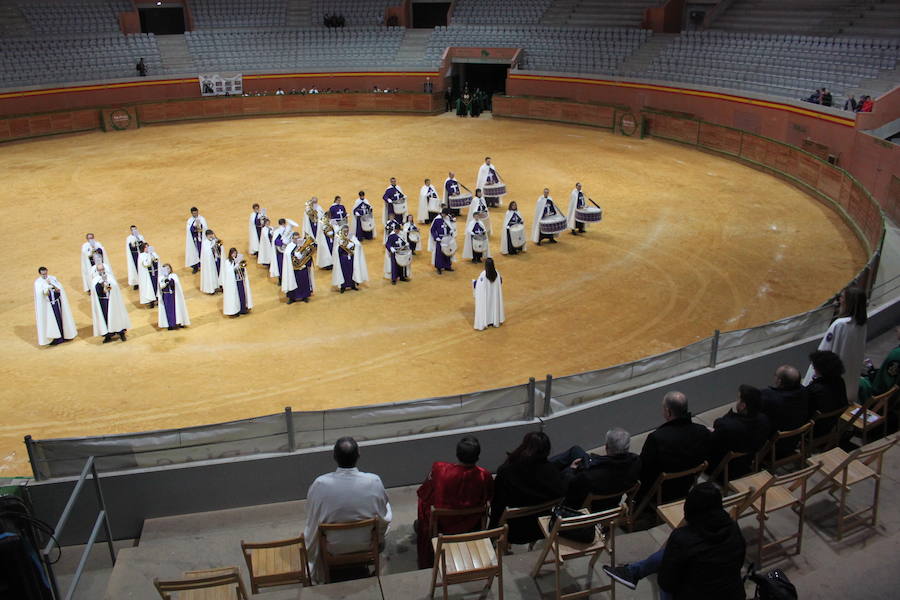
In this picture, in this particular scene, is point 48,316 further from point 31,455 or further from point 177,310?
point 31,455

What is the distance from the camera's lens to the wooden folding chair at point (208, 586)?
538 centimetres

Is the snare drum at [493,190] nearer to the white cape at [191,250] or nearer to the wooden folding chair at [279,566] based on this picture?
the white cape at [191,250]

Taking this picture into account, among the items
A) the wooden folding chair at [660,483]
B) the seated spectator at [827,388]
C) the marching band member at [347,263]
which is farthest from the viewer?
the marching band member at [347,263]

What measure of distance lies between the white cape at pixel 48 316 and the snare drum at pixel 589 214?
35.8ft

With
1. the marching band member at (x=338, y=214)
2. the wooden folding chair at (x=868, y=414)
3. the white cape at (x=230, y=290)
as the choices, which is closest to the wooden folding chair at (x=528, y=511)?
the wooden folding chair at (x=868, y=414)

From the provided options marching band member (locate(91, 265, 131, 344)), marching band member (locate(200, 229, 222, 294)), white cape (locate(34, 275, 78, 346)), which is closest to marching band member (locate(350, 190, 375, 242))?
marching band member (locate(200, 229, 222, 294))

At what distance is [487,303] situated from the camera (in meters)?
13.4

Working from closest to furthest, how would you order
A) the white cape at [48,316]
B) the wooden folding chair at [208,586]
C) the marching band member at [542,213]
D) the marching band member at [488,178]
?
1. the wooden folding chair at [208,586]
2. the white cape at [48,316]
3. the marching band member at [542,213]
4. the marching band member at [488,178]

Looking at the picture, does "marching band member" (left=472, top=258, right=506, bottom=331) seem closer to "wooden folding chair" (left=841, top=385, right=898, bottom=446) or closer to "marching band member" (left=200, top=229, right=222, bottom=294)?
"marching band member" (left=200, top=229, right=222, bottom=294)

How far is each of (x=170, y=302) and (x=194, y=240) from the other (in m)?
3.05

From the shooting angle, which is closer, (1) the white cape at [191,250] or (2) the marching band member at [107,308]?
(2) the marching band member at [107,308]

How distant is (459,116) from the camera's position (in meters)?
34.5

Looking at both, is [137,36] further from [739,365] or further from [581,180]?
[739,365]

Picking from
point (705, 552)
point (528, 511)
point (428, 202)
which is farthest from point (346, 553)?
point (428, 202)
